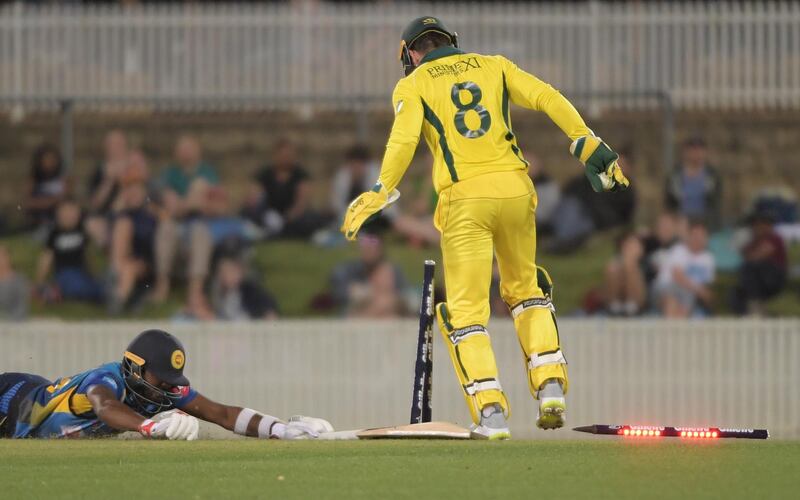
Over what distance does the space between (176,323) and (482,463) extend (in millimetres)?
8196

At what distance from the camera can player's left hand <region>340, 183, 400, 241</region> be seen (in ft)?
30.8

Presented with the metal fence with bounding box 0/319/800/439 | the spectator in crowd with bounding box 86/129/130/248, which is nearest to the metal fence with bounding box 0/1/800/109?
the spectator in crowd with bounding box 86/129/130/248

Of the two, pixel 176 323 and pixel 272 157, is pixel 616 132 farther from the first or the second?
pixel 176 323

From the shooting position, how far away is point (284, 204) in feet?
56.1

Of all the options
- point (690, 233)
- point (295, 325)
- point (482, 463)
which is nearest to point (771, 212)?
point (690, 233)

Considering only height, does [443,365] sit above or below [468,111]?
below

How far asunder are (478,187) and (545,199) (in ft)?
23.7

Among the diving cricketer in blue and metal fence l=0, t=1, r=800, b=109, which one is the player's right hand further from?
metal fence l=0, t=1, r=800, b=109

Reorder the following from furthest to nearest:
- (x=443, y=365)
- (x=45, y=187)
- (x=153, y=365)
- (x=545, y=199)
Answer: (x=45, y=187), (x=545, y=199), (x=443, y=365), (x=153, y=365)

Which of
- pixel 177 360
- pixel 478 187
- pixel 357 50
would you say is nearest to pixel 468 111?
pixel 478 187

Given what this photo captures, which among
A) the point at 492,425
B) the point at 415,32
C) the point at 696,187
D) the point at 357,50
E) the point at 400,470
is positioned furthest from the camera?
the point at 357,50

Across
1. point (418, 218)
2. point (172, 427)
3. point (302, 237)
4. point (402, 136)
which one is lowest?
point (172, 427)

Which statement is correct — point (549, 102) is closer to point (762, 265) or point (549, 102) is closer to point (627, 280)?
point (627, 280)

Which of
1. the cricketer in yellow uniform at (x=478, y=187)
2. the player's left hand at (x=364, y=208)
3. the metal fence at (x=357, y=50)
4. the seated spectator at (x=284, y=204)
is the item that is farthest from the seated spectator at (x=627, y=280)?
the player's left hand at (x=364, y=208)
